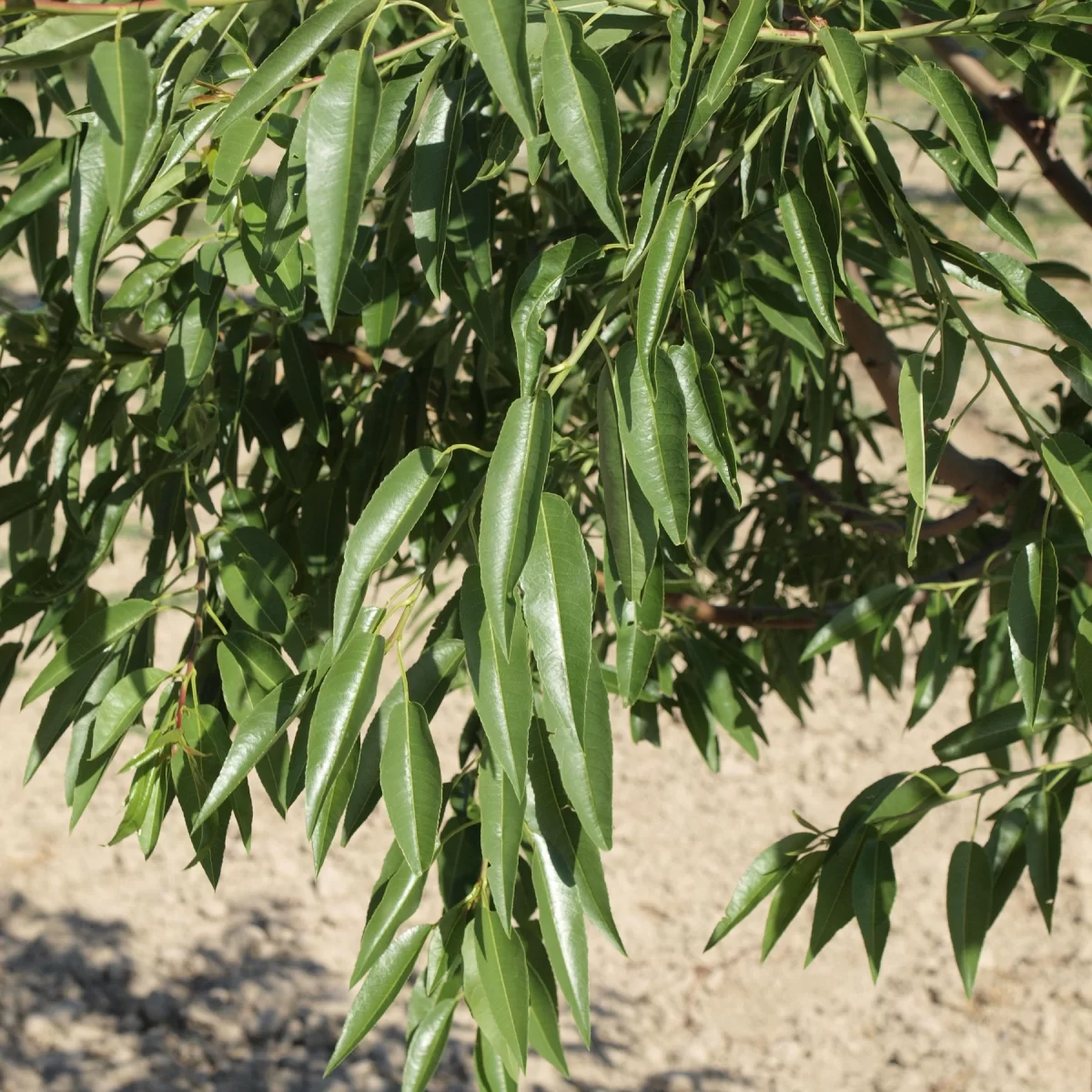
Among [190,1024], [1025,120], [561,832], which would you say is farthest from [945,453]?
[190,1024]

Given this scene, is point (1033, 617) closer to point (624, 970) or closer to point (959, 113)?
point (959, 113)

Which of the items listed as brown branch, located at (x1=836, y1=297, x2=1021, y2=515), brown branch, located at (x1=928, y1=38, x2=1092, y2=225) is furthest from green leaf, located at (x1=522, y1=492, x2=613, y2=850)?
brown branch, located at (x1=928, y1=38, x2=1092, y2=225)

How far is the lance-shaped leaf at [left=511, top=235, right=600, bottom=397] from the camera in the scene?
54cm

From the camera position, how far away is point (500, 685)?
0.54 m

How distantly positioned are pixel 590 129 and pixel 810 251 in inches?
6.3

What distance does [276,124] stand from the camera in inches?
23.8

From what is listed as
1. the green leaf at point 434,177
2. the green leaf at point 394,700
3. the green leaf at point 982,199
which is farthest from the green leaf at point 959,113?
the green leaf at point 394,700

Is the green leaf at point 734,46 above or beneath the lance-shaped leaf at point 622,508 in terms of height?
above

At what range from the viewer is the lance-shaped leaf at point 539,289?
0.54 meters

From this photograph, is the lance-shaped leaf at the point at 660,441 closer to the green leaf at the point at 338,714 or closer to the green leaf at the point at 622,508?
the green leaf at the point at 622,508

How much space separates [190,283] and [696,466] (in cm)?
81

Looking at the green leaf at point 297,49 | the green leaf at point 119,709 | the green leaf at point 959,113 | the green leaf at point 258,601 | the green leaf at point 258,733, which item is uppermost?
the green leaf at point 959,113

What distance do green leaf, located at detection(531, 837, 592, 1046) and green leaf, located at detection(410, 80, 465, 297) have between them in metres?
0.31

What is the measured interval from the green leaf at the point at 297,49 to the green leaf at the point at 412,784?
264mm
